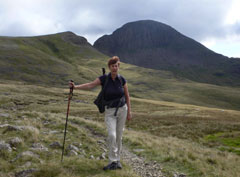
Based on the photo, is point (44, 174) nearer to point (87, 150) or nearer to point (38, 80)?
point (87, 150)

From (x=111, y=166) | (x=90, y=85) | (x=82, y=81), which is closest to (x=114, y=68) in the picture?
(x=90, y=85)

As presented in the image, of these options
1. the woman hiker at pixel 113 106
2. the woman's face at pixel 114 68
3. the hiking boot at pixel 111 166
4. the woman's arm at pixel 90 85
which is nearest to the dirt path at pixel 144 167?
the hiking boot at pixel 111 166

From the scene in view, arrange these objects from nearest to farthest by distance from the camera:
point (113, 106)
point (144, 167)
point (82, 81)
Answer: point (113, 106) < point (144, 167) < point (82, 81)

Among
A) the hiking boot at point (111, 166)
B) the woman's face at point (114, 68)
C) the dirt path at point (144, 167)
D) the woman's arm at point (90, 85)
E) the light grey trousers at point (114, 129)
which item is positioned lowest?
the dirt path at point (144, 167)

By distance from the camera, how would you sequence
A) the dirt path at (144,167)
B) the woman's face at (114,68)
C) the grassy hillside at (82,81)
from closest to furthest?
the woman's face at (114,68) → the dirt path at (144,167) → the grassy hillside at (82,81)

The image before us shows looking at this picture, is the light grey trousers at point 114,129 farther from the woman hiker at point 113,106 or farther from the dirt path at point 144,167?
the dirt path at point 144,167

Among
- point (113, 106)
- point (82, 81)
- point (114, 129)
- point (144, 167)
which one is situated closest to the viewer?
point (114, 129)

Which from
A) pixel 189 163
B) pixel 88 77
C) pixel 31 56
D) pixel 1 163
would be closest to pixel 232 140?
pixel 189 163

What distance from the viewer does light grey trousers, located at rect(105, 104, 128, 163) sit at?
7.05 m

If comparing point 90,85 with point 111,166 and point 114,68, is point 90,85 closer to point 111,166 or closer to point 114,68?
point 114,68

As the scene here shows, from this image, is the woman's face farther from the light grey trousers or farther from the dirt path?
the dirt path

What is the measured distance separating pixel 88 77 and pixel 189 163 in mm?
171612

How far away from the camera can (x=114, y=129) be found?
714cm

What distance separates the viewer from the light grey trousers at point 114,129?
23.1ft
